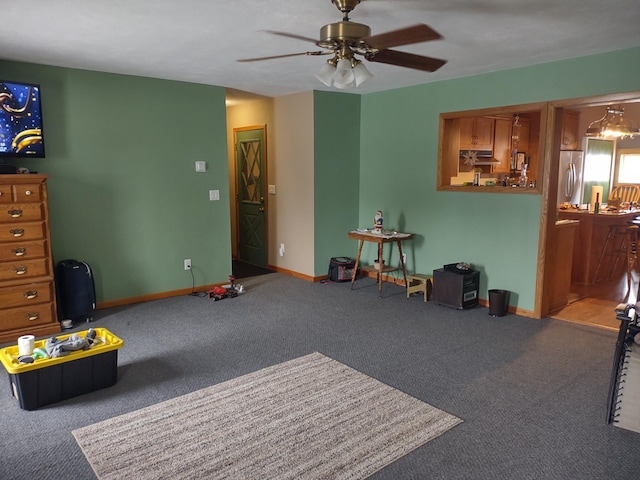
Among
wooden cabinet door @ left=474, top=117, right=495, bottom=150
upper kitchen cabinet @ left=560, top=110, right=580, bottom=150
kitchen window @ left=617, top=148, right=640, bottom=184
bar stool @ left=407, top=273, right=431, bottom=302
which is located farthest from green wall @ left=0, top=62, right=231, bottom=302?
kitchen window @ left=617, top=148, right=640, bottom=184

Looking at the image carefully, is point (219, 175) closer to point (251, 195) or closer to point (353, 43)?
point (251, 195)

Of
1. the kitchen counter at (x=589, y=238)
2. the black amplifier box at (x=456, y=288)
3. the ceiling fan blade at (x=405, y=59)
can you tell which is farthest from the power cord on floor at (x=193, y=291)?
the kitchen counter at (x=589, y=238)

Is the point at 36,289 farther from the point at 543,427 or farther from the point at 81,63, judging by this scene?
the point at 543,427

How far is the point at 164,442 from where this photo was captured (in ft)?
8.11

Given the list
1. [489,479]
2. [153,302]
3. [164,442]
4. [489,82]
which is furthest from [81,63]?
[489,479]

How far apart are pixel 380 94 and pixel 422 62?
10.0ft

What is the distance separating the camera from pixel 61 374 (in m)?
2.90

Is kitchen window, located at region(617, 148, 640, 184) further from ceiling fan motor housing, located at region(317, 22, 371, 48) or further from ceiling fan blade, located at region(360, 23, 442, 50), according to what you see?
ceiling fan motor housing, located at region(317, 22, 371, 48)

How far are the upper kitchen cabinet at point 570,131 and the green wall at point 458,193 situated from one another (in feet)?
8.92

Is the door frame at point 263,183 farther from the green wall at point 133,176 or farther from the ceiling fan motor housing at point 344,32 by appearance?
the ceiling fan motor housing at point 344,32

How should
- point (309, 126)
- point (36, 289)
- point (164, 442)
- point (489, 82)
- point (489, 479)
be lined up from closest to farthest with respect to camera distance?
point (489, 479), point (164, 442), point (36, 289), point (489, 82), point (309, 126)

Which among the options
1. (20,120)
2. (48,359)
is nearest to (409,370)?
(48,359)

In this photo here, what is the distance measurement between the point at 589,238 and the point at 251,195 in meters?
4.64

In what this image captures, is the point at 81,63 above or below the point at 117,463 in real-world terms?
above
